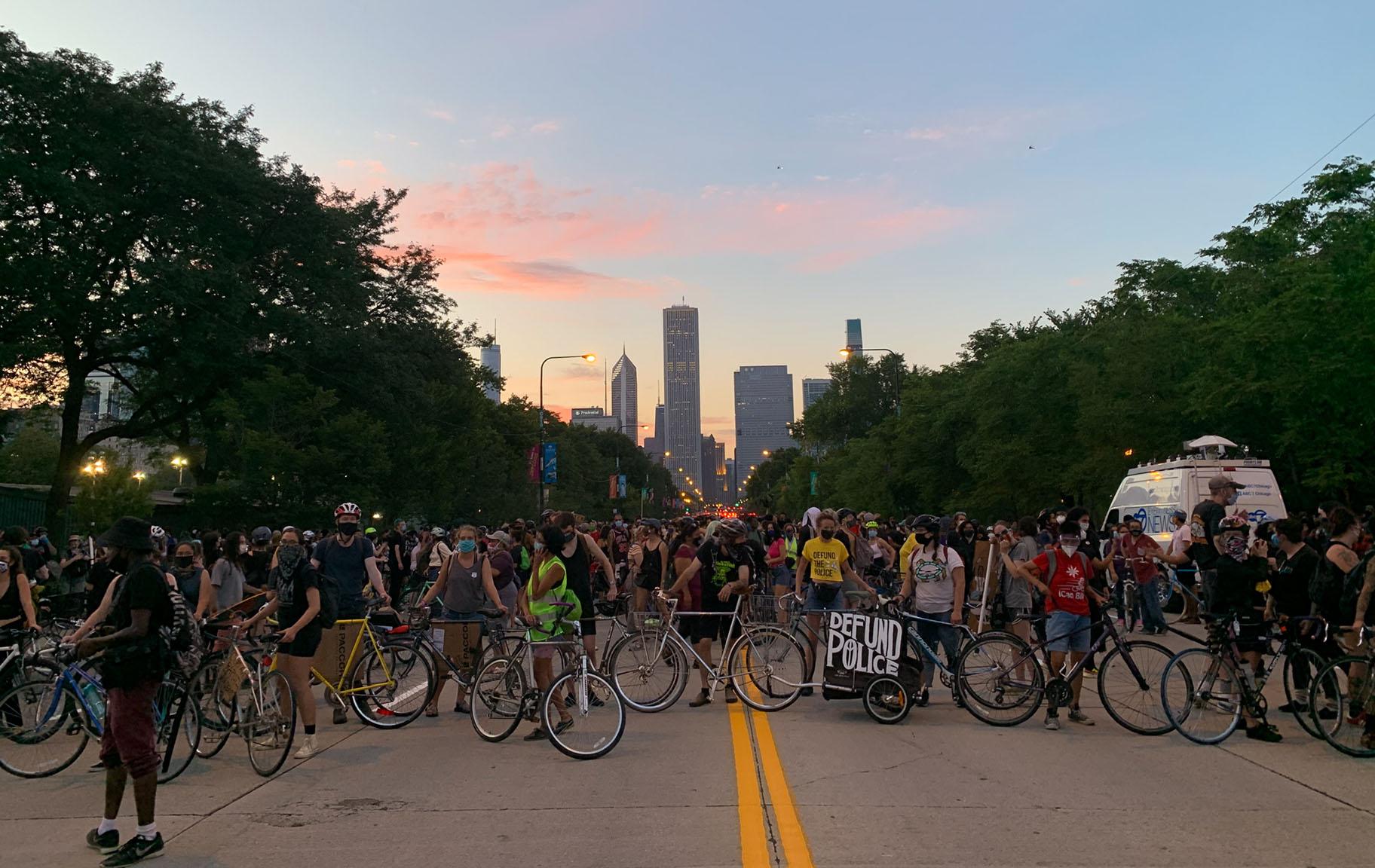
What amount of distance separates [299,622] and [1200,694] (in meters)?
7.44

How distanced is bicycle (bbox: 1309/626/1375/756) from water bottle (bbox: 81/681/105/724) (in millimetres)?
9265

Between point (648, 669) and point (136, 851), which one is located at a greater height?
point (648, 669)

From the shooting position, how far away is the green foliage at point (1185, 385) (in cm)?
2870

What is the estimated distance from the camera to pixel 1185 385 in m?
→ 34.1

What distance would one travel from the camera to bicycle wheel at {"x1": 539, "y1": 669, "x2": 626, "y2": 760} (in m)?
8.59

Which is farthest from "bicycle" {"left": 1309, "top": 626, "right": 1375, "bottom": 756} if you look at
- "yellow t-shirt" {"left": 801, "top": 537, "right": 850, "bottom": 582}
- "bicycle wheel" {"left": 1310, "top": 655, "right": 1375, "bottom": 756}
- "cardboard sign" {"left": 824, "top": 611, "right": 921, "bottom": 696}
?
"yellow t-shirt" {"left": 801, "top": 537, "right": 850, "bottom": 582}

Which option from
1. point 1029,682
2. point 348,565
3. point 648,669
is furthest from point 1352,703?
point 348,565

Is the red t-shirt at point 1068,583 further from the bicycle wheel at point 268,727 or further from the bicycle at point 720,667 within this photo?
the bicycle wheel at point 268,727

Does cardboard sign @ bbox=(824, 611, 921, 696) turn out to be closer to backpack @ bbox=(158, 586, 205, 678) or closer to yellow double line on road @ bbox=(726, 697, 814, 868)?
yellow double line on road @ bbox=(726, 697, 814, 868)

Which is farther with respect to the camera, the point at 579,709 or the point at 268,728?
the point at 579,709

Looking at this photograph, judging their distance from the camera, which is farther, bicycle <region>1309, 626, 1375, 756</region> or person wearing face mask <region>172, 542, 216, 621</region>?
person wearing face mask <region>172, 542, 216, 621</region>

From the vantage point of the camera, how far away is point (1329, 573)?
946 centimetres

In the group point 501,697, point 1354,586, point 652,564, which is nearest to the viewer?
point 1354,586

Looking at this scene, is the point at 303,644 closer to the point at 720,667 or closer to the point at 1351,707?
the point at 720,667
